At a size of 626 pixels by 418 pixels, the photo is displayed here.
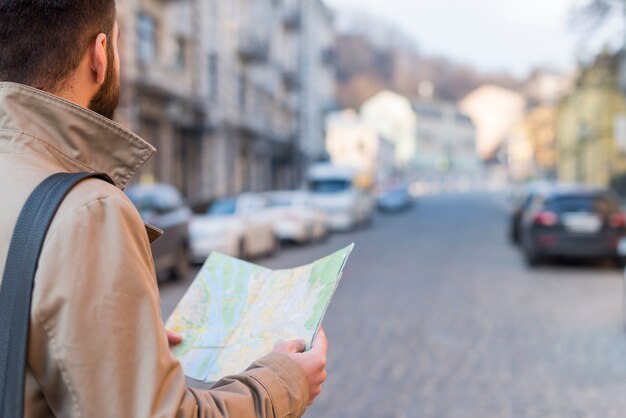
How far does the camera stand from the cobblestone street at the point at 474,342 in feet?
19.0

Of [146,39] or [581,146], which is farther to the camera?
[581,146]

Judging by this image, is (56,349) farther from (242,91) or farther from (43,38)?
(242,91)

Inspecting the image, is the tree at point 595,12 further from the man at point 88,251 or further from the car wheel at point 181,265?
the man at point 88,251

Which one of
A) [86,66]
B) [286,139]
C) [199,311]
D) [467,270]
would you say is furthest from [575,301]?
[286,139]

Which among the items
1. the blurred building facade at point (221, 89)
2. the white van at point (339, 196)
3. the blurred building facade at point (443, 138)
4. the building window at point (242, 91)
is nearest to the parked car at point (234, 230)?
the blurred building facade at point (221, 89)

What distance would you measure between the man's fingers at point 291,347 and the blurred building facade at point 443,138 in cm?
10894

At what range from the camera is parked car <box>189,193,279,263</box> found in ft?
53.2

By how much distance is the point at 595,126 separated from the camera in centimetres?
4138

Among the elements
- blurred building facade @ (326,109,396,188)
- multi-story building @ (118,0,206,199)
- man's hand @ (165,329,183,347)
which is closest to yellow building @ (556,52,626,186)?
multi-story building @ (118,0,206,199)

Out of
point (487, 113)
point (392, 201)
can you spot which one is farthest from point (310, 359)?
point (487, 113)

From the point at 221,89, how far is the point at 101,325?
112ft

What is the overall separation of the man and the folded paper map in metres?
0.22

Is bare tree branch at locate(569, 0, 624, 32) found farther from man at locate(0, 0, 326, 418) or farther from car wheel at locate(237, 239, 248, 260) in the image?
man at locate(0, 0, 326, 418)

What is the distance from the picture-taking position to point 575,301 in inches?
431
